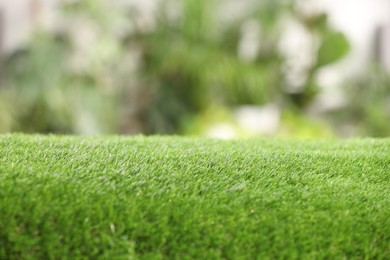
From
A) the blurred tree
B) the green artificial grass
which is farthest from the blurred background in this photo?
the green artificial grass

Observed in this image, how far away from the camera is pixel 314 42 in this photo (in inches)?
130

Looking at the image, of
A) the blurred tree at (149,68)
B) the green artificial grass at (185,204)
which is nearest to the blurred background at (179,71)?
the blurred tree at (149,68)

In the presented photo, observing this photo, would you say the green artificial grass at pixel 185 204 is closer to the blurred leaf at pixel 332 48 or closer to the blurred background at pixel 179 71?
the blurred background at pixel 179 71

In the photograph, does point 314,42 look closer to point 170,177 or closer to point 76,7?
point 76,7

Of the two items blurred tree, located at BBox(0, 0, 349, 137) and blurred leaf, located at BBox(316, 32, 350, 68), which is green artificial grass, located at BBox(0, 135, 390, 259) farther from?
blurred leaf, located at BBox(316, 32, 350, 68)

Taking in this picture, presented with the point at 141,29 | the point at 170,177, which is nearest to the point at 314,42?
the point at 141,29

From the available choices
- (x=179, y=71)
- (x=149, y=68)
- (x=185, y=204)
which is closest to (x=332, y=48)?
(x=179, y=71)

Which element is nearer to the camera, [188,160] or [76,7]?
[188,160]

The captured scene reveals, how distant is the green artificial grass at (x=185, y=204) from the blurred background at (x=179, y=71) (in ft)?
5.99

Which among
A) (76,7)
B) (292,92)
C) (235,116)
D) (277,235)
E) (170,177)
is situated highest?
(76,7)

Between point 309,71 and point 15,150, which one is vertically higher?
point 309,71

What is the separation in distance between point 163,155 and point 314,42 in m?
2.73

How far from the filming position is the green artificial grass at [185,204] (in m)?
0.59

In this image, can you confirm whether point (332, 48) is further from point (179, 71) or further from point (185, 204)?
point (185, 204)
